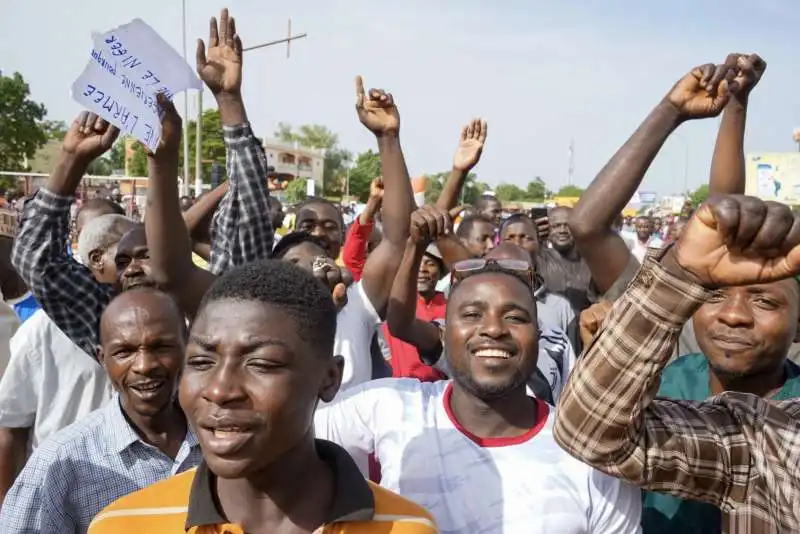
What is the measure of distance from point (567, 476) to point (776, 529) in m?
0.55

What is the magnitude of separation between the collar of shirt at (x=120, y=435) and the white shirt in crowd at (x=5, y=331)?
1.50 m

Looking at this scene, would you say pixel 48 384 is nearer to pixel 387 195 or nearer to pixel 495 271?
pixel 387 195

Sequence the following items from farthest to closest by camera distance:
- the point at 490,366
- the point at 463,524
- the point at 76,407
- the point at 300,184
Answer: the point at 300,184, the point at 76,407, the point at 490,366, the point at 463,524

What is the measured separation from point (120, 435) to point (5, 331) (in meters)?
1.64

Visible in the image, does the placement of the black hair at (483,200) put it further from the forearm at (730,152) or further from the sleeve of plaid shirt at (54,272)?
Result: the sleeve of plaid shirt at (54,272)

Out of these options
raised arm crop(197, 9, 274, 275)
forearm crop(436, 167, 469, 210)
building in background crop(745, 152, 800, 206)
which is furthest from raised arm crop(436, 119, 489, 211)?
building in background crop(745, 152, 800, 206)

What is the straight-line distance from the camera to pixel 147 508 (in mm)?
1671

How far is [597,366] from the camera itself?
160 centimetres

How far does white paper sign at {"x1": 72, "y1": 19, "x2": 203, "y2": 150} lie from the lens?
104 inches

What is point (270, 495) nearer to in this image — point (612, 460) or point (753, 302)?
point (612, 460)

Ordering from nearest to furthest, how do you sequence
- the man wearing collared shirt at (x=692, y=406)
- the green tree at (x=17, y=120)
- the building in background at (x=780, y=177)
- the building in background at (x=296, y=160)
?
the man wearing collared shirt at (x=692, y=406) < the building in background at (x=780, y=177) < the green tree at (x=17, y=120) < the building in background at (x=296, y=160)

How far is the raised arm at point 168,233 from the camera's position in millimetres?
2705

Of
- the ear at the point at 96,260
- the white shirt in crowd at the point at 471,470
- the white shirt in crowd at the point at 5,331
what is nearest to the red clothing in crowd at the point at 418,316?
the white shirt in crowd at the point at 471,470

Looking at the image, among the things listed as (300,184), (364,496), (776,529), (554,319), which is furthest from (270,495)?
(300,184)
